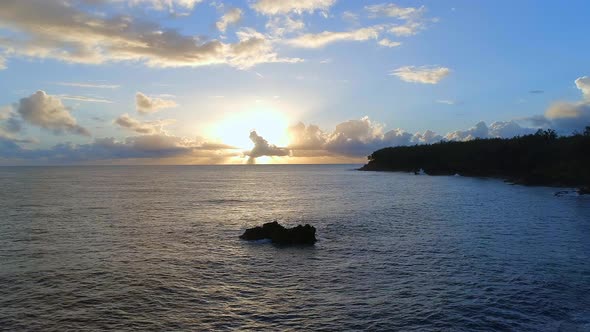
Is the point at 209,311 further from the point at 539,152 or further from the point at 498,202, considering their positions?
the point at 539,152

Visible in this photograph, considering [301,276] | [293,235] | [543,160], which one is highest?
[543,160]

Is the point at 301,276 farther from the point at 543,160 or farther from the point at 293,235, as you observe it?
the point at 543,160

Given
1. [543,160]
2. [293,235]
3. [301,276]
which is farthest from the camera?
[543,160]

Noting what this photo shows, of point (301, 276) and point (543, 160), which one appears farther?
point (543, 160)

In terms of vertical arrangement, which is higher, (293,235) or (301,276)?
(293,235)

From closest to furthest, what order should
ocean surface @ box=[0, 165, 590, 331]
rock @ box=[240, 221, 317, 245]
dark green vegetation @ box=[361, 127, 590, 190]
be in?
ocean surface @ box=[0, 165, 590, 331], rock @ box=[240, 221, 317, 245], dark green vegetation @ box=[361, 127, 590, 190]

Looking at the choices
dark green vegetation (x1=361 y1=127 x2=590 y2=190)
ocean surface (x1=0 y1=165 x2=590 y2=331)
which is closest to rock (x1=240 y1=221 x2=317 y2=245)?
ocean surface (x1=0 y1=165 x2=590 y2=331)

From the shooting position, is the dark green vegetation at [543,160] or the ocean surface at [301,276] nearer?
the ocean surface at [301,276]

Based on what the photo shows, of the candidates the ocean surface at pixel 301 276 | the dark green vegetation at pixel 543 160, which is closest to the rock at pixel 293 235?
the ocean surface at pixel 301 276

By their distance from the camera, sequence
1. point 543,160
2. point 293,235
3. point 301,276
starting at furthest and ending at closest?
point 543,160, point 293,235, point 301,276

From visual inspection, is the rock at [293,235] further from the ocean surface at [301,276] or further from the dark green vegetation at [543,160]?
the dark green vegetation at [543,160]

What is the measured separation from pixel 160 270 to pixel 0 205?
65.7 m

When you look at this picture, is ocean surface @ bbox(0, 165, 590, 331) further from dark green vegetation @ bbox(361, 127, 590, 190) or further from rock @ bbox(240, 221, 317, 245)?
dark green vegetation @ bbox(361, 127, 590, 190)

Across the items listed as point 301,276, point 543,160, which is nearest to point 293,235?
point 301,276
